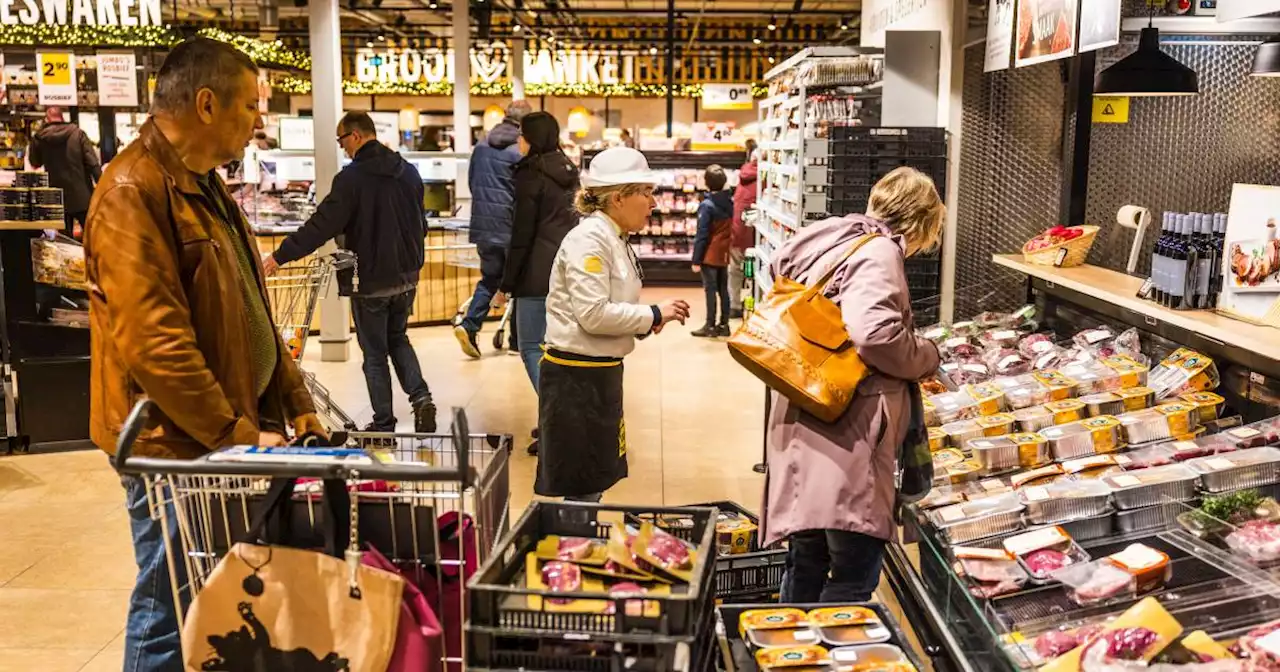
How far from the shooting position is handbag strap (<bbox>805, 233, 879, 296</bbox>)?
309 centimetres

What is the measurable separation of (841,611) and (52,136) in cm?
976

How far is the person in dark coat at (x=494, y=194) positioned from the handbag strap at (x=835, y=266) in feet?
17.4

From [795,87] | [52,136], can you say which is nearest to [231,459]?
[795,87]

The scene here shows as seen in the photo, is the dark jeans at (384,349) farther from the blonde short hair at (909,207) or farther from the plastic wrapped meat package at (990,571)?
the plastic wrapped meat package at (990,571)

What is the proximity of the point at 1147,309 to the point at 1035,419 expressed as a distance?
529mm

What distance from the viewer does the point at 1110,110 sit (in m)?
5.35

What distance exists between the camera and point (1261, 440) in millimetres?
3426

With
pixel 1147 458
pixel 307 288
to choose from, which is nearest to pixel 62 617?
pixel 307 288

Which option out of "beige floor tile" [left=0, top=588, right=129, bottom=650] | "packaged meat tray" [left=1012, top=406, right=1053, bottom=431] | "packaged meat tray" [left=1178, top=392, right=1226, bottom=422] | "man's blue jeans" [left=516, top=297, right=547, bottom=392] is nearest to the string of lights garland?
"man's blue jeans" [left=516, top=297, right=547, bottom=392]

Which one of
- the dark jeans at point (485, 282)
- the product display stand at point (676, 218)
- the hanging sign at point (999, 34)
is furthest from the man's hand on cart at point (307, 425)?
the product display stand at point (676, 218)

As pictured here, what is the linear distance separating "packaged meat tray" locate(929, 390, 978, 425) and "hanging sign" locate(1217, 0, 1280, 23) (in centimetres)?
166

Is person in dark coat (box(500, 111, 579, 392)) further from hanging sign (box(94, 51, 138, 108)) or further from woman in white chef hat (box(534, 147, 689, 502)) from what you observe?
hanging sign (box(94, 51, 138, 108))

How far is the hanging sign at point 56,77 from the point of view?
10016mm

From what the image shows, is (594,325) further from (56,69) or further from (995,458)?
(56,69)
